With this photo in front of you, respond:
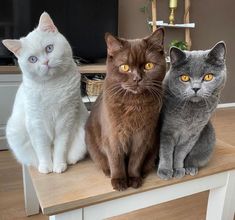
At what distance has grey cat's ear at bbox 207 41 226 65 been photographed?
67 cm

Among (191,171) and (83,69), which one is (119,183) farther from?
(83,69)

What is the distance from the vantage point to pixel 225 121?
8.96 feet

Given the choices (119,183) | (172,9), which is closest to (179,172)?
(119,183)

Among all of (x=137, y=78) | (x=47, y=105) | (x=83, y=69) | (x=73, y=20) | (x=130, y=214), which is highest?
(x=73, y=20)

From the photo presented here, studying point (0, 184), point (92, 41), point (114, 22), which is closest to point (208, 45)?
point (114, 22)

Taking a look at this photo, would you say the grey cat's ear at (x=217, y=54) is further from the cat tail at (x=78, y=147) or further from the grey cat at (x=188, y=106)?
the cat tail at (x=78, y=147)

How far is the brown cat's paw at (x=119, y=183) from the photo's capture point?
0.71 metres

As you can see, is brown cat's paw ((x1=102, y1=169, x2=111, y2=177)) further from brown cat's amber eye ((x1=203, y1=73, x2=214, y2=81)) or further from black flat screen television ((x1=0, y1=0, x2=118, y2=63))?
black flat screen television ((x1=0, y1=0, x2=118, y2=63))

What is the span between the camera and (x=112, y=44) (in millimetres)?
658

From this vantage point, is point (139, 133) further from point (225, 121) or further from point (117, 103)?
point (225, 121)

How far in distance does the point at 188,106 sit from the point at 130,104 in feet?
0.55

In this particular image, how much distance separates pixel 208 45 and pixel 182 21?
46cm

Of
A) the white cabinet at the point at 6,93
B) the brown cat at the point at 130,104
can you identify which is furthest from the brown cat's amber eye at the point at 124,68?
the white cabinet at the point at 6,93

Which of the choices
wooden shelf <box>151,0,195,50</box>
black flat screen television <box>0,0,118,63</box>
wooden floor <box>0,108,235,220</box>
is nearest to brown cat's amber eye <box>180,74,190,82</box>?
wooden floor <box>0,108,235,220</box>
